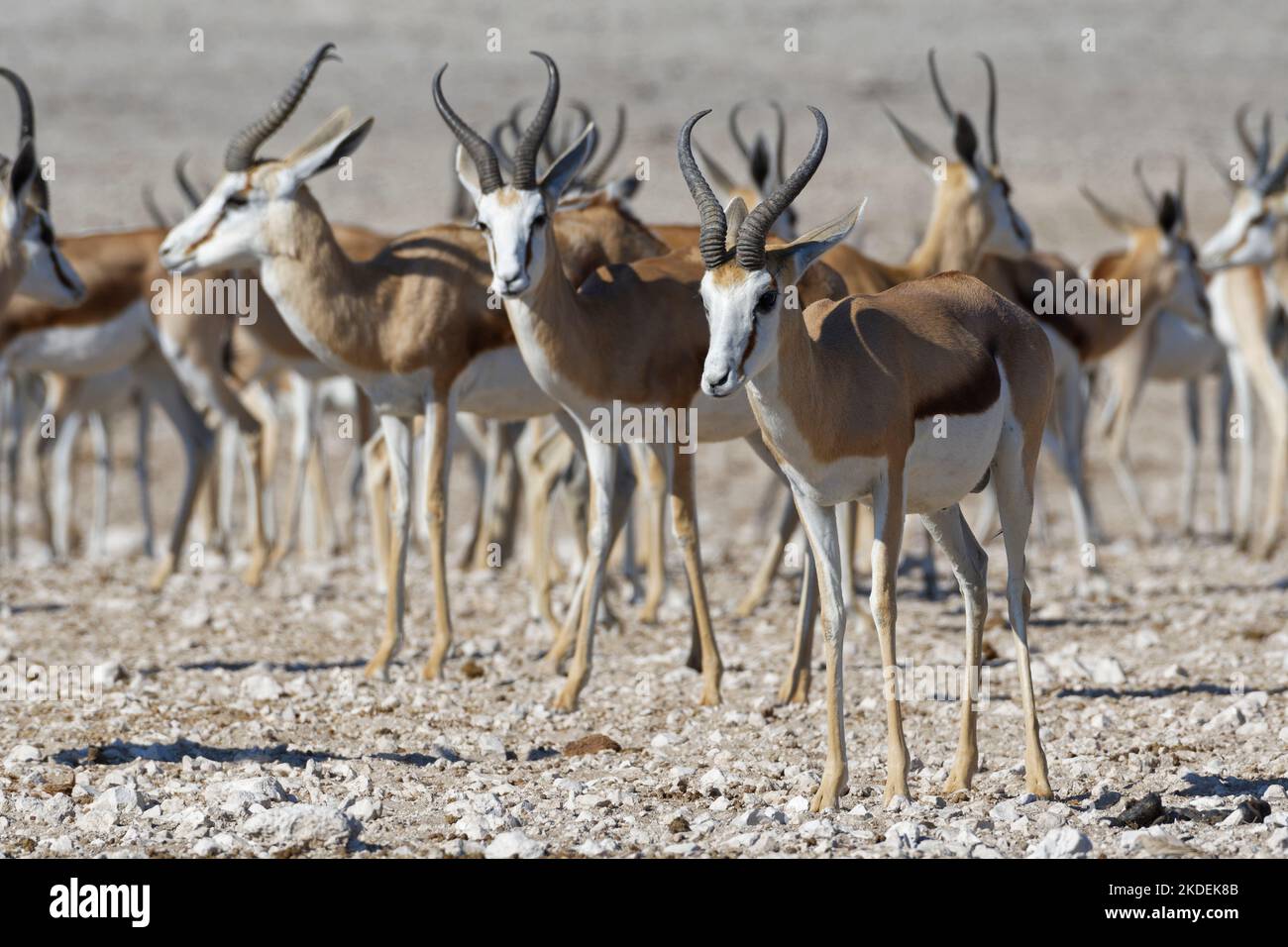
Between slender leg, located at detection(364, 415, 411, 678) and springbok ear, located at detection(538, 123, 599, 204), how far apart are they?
6.22ft

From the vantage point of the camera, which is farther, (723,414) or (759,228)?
(723,414)

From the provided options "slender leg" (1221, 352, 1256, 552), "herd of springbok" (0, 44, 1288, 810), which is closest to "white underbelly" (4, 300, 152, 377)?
"herd of springbok" (0, 44, 1288, 810)

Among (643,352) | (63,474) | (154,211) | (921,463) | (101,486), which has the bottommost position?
(101,486)

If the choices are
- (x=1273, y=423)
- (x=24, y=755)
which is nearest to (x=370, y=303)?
(x=24, y=755)

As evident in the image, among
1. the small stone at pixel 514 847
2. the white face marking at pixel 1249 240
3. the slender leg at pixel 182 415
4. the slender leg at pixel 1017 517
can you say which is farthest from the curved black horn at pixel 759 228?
the white face marking at pixel 1249 240

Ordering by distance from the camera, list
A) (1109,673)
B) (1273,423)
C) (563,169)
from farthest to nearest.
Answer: (1273,423) → (1109,673) → (563,169)

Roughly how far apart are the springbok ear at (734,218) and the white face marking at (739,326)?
21 cm

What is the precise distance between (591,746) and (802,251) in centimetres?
260

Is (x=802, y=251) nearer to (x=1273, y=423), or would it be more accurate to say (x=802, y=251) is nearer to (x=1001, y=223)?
(x=1001, y=223)

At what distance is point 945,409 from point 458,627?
5566 mm

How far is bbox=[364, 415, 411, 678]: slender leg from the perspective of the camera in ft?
33.0

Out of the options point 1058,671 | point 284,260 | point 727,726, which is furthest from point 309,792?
point 1058,671

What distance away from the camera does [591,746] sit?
820 cm

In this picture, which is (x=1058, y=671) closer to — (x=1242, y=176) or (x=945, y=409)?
(x=945, y=409)
